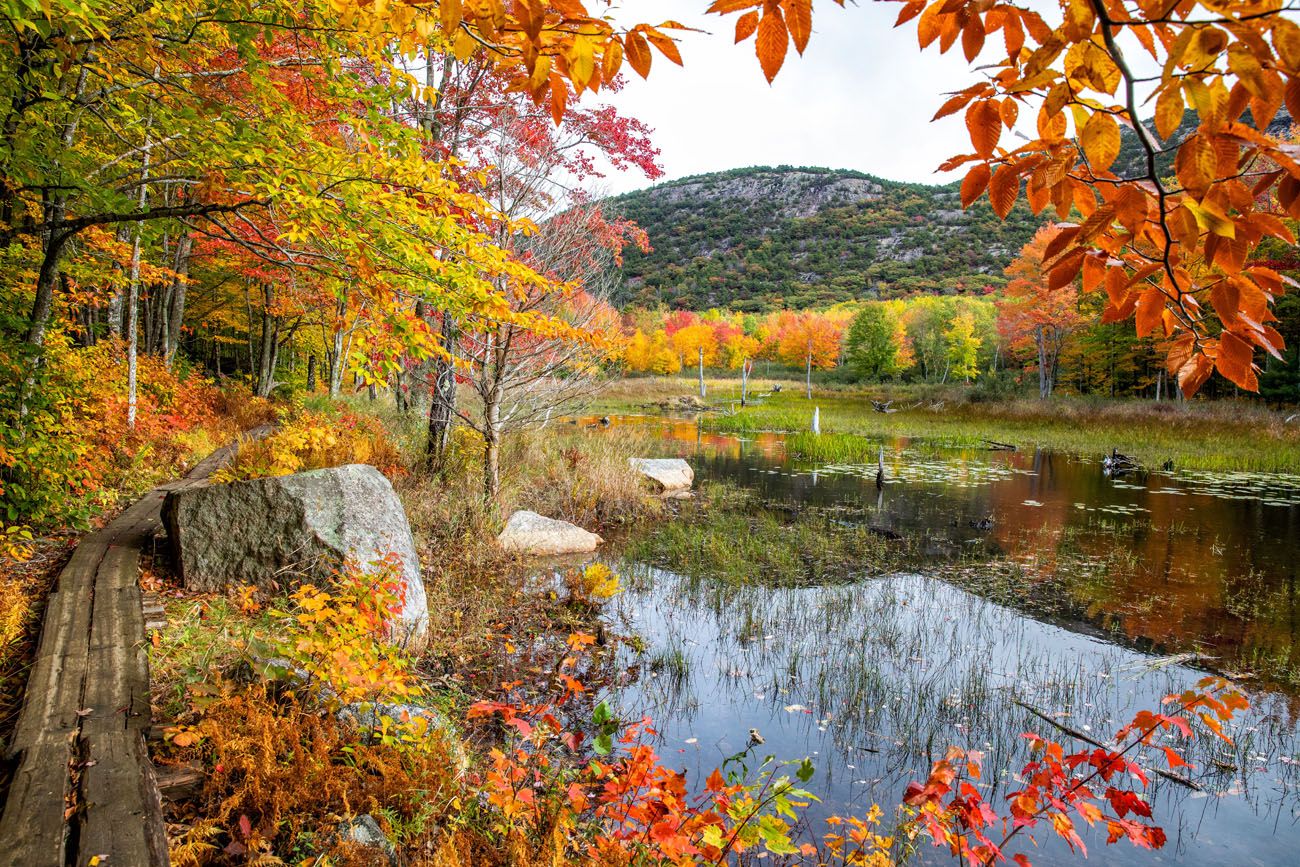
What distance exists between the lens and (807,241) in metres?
117

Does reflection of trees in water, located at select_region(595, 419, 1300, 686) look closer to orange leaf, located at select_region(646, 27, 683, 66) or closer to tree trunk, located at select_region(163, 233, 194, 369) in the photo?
orange leaf, located at select_region(646, 27, 683, 66)

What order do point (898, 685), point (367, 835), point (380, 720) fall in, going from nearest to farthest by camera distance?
point (367, 835) → point (380, 720) → point (898, 685)

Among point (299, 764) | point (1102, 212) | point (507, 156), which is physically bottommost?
point (299, 764)

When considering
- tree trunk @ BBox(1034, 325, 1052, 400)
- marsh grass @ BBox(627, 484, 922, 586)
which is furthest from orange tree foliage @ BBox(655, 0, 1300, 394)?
tree trunk @ BBox(1034, 325, 1052, 400)

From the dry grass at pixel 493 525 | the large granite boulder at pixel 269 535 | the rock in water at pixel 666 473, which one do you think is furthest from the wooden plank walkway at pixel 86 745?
the rock in water at pixel 666 473

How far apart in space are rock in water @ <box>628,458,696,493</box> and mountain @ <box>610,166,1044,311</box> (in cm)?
7661

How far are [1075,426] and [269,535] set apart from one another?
29.4m

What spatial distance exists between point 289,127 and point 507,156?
4189 mm

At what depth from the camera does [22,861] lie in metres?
2.02

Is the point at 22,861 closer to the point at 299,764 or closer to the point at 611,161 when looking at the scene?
the point at 299,764

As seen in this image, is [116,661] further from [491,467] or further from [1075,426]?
[1075,426]

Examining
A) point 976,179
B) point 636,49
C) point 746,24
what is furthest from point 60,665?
point 976,179

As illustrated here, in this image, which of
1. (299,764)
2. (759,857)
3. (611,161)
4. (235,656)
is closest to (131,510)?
(235,656)

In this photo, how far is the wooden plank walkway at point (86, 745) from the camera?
6.95ft
